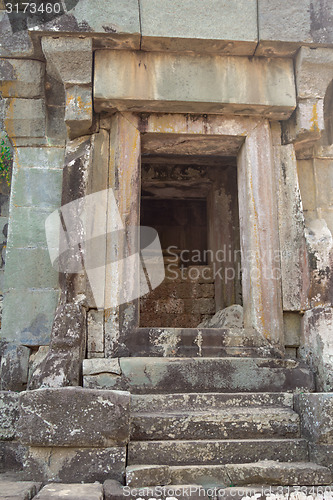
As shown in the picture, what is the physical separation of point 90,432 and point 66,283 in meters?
1.44

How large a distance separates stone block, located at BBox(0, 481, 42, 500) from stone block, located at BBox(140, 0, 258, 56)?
3329mm

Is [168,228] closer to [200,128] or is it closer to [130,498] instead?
[200,128]

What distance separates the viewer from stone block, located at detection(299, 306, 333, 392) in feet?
12.5

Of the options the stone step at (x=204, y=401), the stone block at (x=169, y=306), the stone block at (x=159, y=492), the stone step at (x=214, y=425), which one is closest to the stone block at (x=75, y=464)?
the stone block at (x=159, y=492)

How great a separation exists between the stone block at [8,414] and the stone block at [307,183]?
2.94m

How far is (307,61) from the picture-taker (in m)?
4.38

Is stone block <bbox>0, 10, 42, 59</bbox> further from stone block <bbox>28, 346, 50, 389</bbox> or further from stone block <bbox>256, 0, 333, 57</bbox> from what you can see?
stone block <bbox>28, 346, 50, 389</bbox>

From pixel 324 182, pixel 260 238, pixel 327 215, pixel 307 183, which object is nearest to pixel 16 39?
pixel 260 238

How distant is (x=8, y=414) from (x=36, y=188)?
1921 mm

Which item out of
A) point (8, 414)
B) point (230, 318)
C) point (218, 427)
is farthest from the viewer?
point (230, 318)

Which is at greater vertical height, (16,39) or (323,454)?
(16,39)

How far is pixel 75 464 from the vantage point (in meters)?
2.96

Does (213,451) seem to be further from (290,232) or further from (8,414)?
(290,232)

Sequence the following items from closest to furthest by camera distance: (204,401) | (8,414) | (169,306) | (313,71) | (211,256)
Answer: (204,401) < (8,414) < (313,71) < (169,306) < (211,256)
